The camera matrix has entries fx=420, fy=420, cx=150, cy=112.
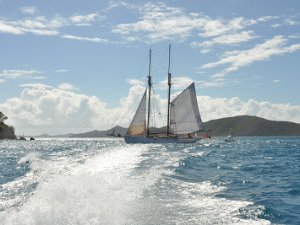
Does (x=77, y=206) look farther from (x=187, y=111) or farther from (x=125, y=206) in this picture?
(x=187, y=111)

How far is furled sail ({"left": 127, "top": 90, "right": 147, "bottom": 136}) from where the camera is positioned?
122 metres

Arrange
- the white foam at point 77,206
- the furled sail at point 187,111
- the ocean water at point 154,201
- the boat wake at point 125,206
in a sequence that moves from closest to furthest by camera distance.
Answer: the white foam at point 77,206, the boat wake at point 125,206, the ocean water at point 154,201, the furled sail at point 187,111

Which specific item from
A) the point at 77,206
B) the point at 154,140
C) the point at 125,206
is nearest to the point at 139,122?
the point at 154,140

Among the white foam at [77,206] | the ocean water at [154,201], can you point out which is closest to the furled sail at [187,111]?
the ocean water at [154,201]

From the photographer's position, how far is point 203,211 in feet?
61.4

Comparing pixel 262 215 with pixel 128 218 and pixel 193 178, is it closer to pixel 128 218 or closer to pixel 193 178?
pixel 128 218

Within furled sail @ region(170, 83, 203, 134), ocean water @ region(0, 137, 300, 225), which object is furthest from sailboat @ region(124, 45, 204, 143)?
ocean water @ region(0, 137, 300, 225)

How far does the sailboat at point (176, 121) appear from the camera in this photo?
4493 inches

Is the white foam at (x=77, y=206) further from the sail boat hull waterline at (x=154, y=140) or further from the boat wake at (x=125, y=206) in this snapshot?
the sail boat hull waterline at (x=154, y=140)

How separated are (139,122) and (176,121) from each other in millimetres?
11545

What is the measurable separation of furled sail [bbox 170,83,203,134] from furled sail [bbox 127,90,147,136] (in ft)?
29.2

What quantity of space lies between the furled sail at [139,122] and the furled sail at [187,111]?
A: 8890 millimetres

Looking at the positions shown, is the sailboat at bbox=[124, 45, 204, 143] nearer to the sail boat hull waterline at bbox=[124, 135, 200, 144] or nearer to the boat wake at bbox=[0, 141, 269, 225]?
the sail boat hull waterline at bbox=[124, 135, 200, 144]

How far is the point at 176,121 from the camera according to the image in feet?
389
